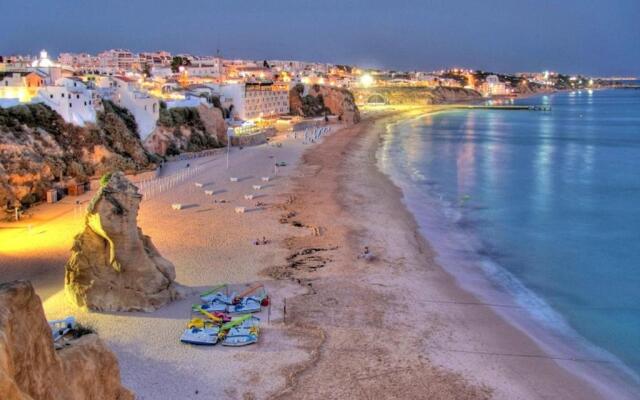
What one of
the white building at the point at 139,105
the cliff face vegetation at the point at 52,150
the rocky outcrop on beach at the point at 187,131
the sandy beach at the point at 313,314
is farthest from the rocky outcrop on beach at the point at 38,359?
the white building at the point at 139,105

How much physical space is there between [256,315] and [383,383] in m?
4.47

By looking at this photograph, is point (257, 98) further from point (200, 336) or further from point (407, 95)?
point (407, 95)

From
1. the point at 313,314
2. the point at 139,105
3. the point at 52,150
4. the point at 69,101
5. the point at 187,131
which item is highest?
the point at 69,101

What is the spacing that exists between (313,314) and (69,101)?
27025mm

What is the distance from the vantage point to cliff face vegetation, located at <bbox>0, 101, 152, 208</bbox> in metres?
30.2

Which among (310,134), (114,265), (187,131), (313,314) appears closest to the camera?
(114,265)

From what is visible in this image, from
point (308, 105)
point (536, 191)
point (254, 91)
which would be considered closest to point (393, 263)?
point (536, 191)

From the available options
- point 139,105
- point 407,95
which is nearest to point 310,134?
point 139,105

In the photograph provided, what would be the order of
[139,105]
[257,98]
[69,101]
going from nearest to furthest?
1. [69,101]
2. [139,105]
3. [257,98]

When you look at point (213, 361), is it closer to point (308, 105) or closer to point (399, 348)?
point (399, 348)

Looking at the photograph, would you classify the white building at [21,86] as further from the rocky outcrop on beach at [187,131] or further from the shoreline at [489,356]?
the shoreline at [489,356]

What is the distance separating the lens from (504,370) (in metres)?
14.0

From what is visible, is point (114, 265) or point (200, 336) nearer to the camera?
point (200, 336)

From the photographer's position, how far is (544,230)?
2789 cm
